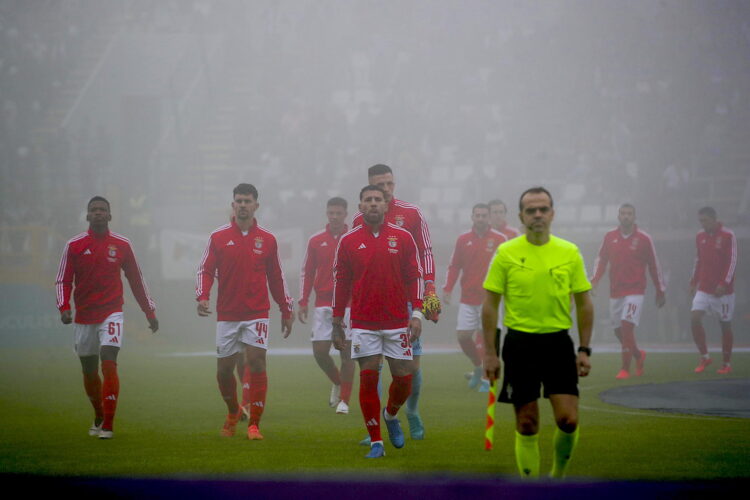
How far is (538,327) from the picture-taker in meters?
6.59

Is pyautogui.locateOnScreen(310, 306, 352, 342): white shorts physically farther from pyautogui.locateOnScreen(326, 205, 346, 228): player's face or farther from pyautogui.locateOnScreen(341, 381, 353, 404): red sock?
pyautogui.locateOnScreen(326, 205, 346, 228): player's face

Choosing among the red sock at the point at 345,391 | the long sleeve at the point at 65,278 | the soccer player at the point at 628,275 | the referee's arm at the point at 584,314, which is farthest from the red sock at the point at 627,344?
the referee's arm at the point at 584,314

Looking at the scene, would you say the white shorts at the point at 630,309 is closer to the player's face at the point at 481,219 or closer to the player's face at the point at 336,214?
the player's face at the point at 481,219

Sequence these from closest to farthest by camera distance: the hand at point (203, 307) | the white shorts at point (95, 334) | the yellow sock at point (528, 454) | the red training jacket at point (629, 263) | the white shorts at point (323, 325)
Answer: the yellow sock at point (528, 454)
the hand at point (203, 307)
the white shorts at point (95, 334)
the white shorts at point (323, 325)
the red training jacket at point (629, 263)

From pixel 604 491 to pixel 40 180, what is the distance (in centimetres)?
3208

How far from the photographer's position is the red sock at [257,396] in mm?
9812

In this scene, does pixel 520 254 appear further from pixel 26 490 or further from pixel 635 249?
pixel 635 249

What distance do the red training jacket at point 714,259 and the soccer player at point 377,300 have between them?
9551 mm

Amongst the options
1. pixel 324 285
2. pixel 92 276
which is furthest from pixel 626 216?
pixel 92 276

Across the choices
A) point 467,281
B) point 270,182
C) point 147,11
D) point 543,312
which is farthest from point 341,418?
point 147,11

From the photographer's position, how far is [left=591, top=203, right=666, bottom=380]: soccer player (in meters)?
16.0

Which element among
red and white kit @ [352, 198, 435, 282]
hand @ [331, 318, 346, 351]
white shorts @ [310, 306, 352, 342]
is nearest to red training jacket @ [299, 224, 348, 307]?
white shorts @ [310, 306, 352, 342]

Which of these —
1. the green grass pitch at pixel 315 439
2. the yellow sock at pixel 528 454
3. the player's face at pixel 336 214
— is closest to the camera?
the yellow sock at pixel 528 454

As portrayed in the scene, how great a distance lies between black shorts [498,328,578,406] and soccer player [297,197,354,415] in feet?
19.2
